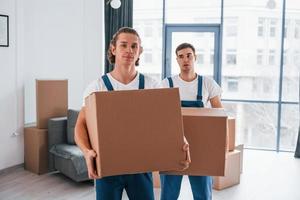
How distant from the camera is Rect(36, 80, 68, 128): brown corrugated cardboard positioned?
4266 millimetres

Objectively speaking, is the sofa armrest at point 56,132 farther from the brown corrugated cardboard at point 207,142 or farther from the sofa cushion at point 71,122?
the brown corrugated cardboard at point 207,142

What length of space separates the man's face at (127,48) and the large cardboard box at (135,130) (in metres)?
0.26

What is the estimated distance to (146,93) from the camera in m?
1.46

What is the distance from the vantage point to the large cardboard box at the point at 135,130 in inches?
56.4

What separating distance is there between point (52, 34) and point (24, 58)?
63cm

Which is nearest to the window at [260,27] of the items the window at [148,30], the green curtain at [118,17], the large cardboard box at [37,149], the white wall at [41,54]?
the window at [148,30]

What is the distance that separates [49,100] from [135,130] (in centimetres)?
309

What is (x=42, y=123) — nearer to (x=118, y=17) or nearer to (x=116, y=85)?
(x=118, y=17)

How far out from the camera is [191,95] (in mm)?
2355

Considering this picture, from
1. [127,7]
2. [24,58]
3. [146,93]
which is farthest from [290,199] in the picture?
[127,7]

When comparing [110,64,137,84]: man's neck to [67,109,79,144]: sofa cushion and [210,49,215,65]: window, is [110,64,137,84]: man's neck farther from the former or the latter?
[210,49,215,65]: window

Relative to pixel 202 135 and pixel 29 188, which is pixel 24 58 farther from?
pixel 202 135


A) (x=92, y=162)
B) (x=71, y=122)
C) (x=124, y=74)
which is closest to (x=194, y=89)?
(x=124, y=74)

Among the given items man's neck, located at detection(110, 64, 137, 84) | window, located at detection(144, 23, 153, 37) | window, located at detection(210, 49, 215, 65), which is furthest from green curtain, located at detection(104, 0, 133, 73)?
man's neck, located at detection(110, 64, 137, 84)
